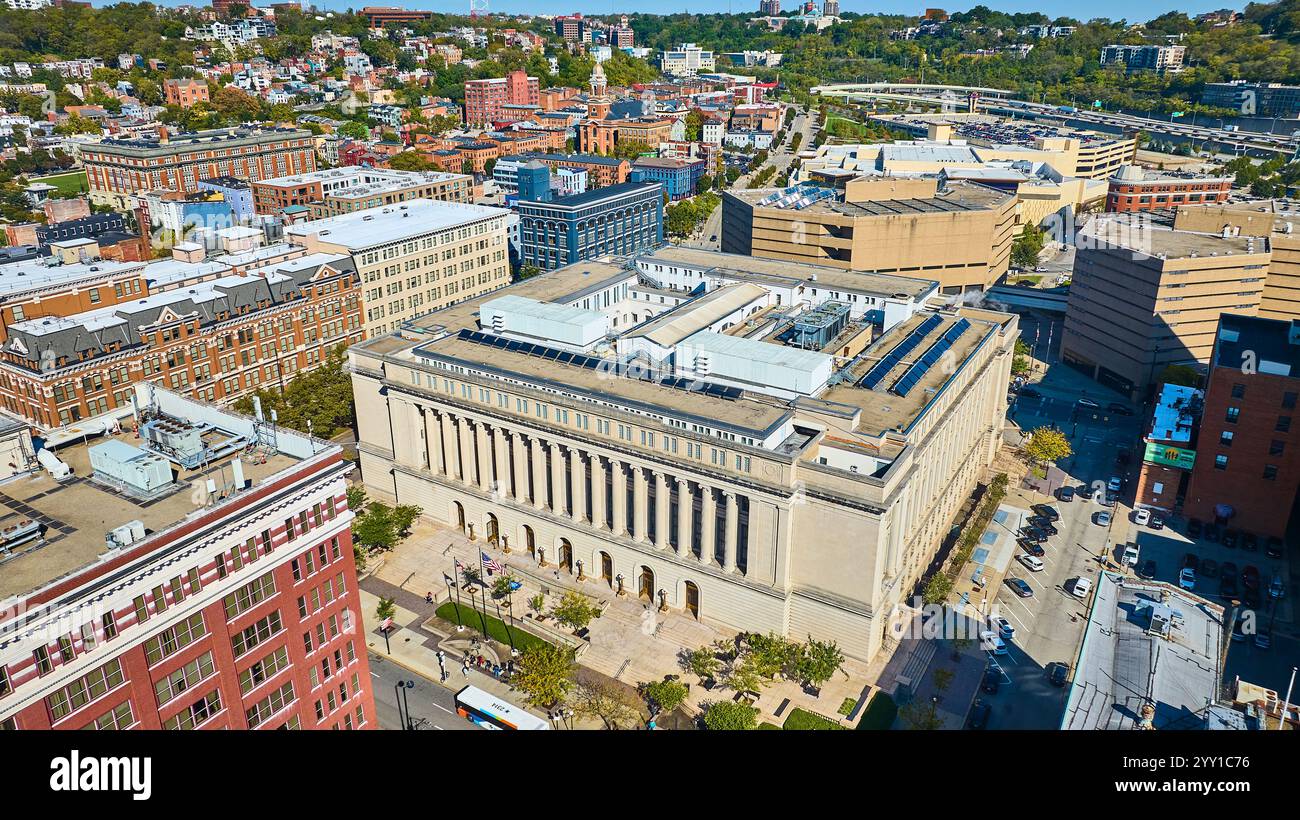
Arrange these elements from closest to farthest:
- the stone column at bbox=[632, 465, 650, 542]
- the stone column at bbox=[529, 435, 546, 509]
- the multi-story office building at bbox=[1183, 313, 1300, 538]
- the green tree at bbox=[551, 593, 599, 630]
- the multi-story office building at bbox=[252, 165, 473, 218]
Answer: the green tree at bbox=[551, 593, 599, 630]
the stone column at bbox=[632, 465, 650, 542]
the stone column at bbox=[529, 435, 546, 509]
the multi-story office building at bbox=[1183, 313, 1300, 538]
the multi-story office building at bbox=[252, 165, 473, 218]

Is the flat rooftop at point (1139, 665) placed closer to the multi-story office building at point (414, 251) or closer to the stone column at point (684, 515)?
the stone column at point (684, 515)

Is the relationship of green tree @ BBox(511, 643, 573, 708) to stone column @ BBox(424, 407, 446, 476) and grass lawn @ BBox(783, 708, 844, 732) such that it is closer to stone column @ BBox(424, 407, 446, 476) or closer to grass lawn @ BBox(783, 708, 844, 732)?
grass lawn @ BBox(783, 708, 844, 732)

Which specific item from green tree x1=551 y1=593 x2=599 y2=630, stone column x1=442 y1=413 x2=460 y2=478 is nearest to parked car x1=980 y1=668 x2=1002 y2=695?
green tree x1=551 y1=593 x2=599 y2=630

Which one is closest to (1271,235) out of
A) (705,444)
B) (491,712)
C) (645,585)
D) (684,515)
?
(705,444)

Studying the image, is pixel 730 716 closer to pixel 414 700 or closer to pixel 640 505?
pixel 640 505

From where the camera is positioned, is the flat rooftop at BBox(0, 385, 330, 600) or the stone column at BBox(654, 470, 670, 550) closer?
the flat rooftop at BBox(0, 385, 330, 600)

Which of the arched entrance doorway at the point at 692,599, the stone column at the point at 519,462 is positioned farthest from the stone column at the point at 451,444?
the arched entrance doorway at the point at 692,599
